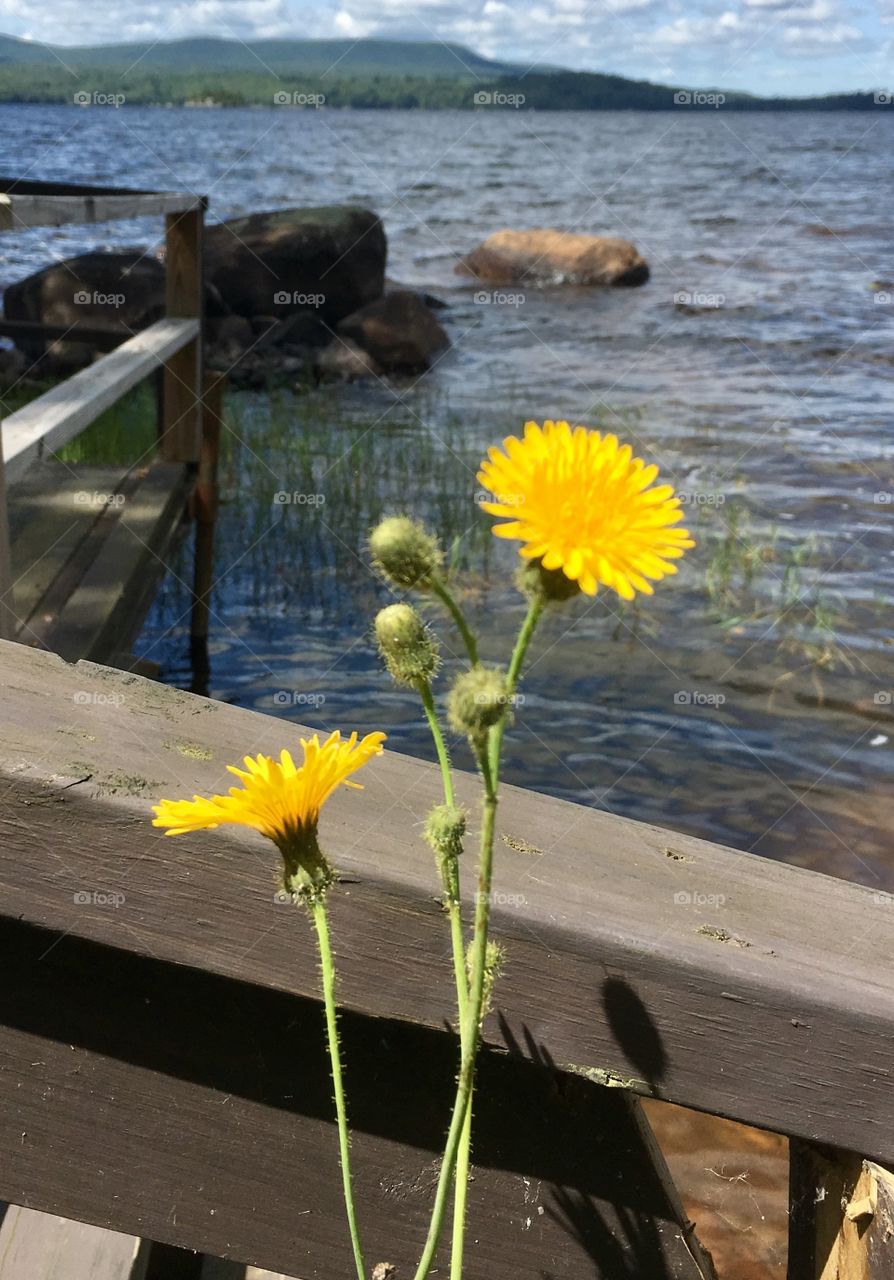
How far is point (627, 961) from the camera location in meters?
0.81

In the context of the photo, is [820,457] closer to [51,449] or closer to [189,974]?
[51,449]

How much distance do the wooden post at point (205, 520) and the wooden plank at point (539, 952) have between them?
526 cm

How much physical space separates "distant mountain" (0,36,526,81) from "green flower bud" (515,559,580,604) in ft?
285

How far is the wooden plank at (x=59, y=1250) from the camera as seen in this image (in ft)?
4.93

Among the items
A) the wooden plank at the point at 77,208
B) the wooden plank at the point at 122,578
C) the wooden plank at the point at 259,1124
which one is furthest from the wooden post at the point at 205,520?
the wooden plank at the point at 259,1124

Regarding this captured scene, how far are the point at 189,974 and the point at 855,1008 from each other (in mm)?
434

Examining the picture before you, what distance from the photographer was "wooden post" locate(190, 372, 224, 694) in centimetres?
614

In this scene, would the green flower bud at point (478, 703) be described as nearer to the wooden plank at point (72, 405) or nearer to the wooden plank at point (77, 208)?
the wooden plank at point (77, 208)

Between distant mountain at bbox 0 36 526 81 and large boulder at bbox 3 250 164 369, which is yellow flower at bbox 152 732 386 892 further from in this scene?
distant mountain at bbox 0 36 526 81

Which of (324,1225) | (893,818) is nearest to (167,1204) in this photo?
(324,1225)

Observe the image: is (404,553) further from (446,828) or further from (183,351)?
(183,351)

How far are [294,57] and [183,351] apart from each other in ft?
390

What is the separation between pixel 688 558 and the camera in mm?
7059

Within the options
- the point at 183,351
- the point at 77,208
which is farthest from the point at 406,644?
the point at 183,351
